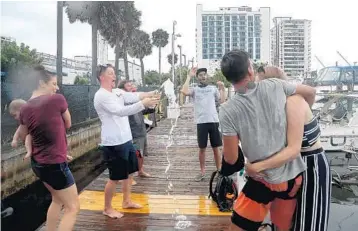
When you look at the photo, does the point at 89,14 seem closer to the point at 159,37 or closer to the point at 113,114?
the point at 113,114

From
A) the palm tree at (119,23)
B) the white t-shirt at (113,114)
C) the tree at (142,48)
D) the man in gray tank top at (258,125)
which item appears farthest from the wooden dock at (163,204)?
the tree at (142,48)

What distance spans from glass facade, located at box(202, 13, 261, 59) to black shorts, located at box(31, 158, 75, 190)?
27.2m

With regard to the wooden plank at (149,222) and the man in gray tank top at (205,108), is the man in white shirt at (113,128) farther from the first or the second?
the man in gray tank top at (205,108)

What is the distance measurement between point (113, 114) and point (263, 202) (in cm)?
190

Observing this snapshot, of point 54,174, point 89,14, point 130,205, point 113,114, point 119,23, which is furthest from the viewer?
point 119,23

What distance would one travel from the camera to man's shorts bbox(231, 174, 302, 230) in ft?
7.27

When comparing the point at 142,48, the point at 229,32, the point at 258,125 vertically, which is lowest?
the point at 258,125

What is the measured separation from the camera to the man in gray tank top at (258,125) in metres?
2.10

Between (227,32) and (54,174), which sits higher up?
(227,32)

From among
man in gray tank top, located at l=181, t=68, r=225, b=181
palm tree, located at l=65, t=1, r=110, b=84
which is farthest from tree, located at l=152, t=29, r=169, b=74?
man in gray tank top, located at l=181, t=68, r=225, b=181

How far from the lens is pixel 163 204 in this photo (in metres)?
4.89

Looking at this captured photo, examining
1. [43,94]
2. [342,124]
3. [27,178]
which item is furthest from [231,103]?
[27,178]

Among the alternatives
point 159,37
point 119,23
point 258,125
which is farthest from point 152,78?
point 258,125

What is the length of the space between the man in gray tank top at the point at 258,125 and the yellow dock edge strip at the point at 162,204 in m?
2.25
